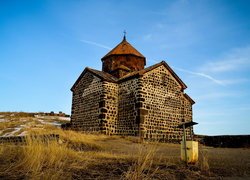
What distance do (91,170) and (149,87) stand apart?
12823 mm

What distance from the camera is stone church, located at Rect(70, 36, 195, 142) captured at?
51.5 ft

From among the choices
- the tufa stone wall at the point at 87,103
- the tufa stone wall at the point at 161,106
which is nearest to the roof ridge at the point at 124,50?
the tufa stone wall at the point at 87,103

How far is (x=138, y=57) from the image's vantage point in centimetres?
2191

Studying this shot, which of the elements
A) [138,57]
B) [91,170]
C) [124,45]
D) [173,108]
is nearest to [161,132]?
[173,108]

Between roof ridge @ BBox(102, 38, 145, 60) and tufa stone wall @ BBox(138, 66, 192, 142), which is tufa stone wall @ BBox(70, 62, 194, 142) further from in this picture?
roof ridge @ BBox(102, 38, 145, 60)

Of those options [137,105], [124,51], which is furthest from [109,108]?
[124,51]

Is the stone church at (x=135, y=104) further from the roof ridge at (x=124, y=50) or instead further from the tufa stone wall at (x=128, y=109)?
the roof ridge at (x=124, y=50)

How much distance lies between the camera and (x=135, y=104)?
15727 millimetres

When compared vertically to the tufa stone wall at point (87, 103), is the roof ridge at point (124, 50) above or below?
above

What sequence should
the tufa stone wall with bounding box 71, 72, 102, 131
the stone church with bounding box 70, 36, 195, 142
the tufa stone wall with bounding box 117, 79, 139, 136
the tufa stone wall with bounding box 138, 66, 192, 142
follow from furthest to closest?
the tufa stone wall with bounding box 71, 72, 102, 131 < the stone church with bounding box 70, 36, 195, 142 < the tufa stone wall with bounding box 138, 66, 192, 142 < the tufa stone wall with bounding box 117, 79, 139, 136

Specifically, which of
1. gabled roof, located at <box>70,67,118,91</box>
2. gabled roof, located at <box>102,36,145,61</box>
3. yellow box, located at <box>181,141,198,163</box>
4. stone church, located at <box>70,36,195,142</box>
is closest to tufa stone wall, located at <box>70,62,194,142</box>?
stone church, located at <box>70,36,195,142</box>

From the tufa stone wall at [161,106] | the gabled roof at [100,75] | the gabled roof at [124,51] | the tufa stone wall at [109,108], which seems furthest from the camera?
the gabled roof at [124,51]

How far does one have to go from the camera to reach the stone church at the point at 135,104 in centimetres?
1571

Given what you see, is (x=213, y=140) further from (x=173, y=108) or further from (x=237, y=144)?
Result: (x=173, y=108)
